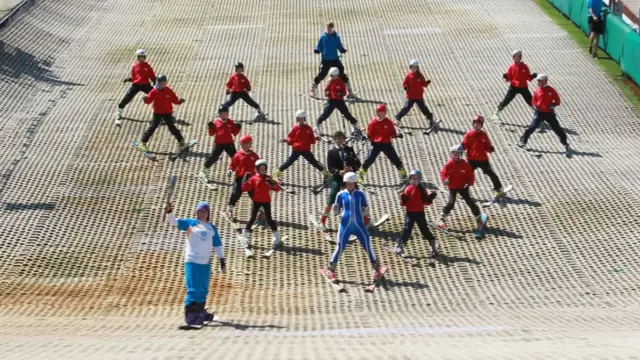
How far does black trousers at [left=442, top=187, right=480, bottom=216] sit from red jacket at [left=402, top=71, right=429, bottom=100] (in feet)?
18.6

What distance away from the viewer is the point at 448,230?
2044 centimetres

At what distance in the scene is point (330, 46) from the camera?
2805 cm

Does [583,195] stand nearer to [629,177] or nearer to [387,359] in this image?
[629,177]

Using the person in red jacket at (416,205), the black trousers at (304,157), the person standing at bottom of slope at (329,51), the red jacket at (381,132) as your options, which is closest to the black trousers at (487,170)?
the red jacket at (381,132)

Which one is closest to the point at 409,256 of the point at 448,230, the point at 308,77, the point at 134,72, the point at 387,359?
the point at 448,230

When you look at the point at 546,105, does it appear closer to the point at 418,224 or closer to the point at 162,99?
the point at 418,224

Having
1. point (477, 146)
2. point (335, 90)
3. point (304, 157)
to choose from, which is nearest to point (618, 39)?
point (335, 90)

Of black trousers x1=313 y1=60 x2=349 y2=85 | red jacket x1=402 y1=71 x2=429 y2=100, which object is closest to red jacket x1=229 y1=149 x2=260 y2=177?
red jacket x1=402 y1=71 x2=429 y2=100

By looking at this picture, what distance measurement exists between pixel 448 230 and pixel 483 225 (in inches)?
25.4

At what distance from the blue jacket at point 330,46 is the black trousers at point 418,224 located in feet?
32.1

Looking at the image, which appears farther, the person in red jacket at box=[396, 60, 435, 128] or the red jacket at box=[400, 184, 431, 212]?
the person in red jacket at box=[396, 60, 435, 128]

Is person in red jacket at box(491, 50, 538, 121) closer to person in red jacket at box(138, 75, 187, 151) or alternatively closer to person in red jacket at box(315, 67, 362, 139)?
person in red jacket at box(315, 67, 362, 139)

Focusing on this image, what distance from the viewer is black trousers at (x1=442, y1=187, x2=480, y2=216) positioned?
20.0 m

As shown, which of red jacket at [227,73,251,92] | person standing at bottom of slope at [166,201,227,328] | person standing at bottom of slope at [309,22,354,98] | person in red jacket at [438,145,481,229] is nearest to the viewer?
person standing at bottom of slope at [166,201,227,328]
